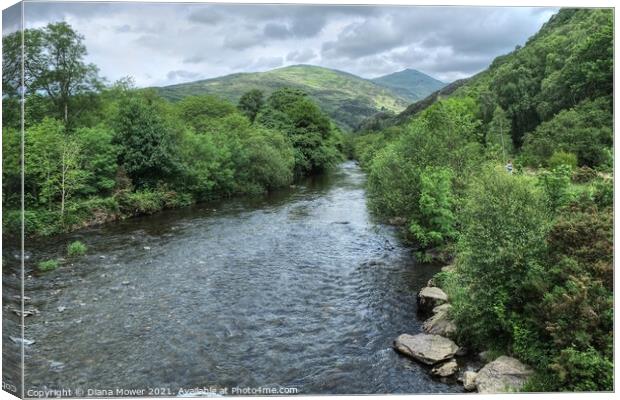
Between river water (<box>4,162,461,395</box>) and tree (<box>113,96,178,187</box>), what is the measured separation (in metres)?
7.45

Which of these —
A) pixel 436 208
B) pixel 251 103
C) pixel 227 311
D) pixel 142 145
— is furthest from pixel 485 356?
pixel 251 103

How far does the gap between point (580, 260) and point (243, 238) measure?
15.4 metres

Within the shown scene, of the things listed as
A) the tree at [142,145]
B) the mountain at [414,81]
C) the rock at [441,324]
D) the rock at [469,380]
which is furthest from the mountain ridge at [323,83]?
the rock at [469,380]

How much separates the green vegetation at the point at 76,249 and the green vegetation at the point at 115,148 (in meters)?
0.05

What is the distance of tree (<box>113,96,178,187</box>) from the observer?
30.7 meters

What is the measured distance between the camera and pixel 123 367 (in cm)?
977

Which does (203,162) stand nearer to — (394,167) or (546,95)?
(394,167)

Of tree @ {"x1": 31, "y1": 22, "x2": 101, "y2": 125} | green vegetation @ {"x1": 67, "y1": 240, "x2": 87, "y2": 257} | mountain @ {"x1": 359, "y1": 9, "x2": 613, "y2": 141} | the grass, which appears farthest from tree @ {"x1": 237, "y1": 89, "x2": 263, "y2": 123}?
the grass

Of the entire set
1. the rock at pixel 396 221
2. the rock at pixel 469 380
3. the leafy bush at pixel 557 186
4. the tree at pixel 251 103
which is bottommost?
the rock at pixel 469 380

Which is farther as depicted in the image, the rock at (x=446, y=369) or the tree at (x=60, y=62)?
the rock at (x=446, y=369)

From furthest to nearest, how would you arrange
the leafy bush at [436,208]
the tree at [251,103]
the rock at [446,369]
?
the tree at [251,103] → the leafy bush at [436,208] → the rock at [446,369]

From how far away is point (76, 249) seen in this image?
1903 centimetres

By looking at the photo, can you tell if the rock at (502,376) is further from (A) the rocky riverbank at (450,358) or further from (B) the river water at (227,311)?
(B) the river water at (227,311)

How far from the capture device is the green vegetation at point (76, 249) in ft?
61.6
